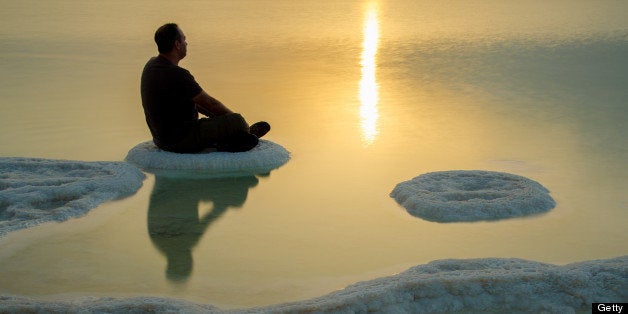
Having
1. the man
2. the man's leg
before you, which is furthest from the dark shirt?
the man's leg

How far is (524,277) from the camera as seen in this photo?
3.44m

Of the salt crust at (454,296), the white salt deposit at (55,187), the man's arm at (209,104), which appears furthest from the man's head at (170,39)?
the salt crust at (454,296)

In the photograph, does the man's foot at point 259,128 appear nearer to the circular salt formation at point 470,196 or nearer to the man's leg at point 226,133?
Answer: the man's leg at point 226,133

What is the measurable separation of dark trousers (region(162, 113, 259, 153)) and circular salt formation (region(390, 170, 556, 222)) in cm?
118

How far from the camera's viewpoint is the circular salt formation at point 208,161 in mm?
5309

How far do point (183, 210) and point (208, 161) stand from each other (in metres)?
0.81

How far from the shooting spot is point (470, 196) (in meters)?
4.67

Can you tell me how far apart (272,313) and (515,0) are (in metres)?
14.6

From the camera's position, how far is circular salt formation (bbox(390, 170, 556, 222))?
444cm

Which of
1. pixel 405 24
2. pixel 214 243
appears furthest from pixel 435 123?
pixel 405 24

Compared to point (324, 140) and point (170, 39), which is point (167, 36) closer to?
point (170, 39)

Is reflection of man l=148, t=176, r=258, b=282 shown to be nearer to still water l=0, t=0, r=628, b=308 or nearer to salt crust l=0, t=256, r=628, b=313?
still water l=0, t=0, r=628, b=308

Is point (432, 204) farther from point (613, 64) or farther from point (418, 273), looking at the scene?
point (613, 64)

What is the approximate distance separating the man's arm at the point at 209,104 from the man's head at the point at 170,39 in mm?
320
